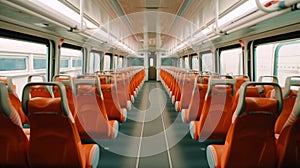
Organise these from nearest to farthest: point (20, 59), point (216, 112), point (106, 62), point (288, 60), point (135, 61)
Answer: point (216, 112), point (20, 59), point (288, 60), point (106, 62), point (135, 61)

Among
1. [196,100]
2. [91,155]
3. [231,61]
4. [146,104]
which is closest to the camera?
[91,155]

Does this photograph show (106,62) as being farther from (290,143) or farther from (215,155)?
(290,143)

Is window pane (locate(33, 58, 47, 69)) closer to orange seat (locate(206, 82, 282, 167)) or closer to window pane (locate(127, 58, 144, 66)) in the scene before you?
orange seat (locate(206, 82, 282, 167))

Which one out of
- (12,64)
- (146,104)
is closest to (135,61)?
(146,104)

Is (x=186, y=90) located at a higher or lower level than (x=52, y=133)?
higher

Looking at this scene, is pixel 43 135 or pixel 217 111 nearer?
pixel 43 135

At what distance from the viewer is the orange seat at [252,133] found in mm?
→ 2037

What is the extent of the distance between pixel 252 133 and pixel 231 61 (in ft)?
23.2

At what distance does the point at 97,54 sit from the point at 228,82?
9.14 m

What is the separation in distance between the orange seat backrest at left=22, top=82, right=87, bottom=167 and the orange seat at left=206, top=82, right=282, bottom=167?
126cm

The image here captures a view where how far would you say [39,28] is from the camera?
5117 mm

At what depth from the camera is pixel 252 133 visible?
2.13 metres

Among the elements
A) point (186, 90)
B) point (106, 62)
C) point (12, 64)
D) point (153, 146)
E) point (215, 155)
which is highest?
point (106, 62)

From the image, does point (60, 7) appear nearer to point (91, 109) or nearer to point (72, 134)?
point (91, 109)
